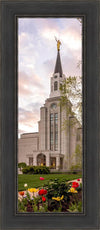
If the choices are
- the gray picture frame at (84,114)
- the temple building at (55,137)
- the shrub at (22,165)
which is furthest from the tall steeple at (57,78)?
the shrub at (22,165)

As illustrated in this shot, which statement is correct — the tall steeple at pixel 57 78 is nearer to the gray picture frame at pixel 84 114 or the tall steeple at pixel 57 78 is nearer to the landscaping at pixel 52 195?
the gray picture frame at pixel 84 114

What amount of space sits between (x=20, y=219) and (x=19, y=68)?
0.82m

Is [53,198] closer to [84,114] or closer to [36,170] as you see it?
[36,170]

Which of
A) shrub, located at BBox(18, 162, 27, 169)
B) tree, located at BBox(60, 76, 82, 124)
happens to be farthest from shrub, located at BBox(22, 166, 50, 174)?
tree, located at BBox(60, 76, 82, 124)

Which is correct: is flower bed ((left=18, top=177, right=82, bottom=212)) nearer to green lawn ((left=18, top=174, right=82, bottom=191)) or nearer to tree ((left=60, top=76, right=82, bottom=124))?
green lawn ((left=18, top=174, right=82, bottom=191))

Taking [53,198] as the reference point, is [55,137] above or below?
above

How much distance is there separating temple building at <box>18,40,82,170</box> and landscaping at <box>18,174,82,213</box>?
0.08 m

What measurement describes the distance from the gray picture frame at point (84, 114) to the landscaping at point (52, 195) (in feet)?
0.12

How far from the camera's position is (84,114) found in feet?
3.51

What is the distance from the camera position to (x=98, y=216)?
103cm

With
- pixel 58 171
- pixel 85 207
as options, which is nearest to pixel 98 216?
pixel 85 207

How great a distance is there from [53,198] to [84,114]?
48cm

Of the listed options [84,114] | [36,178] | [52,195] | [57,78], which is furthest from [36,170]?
[57,78]

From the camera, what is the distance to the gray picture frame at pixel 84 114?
1.02 metres
